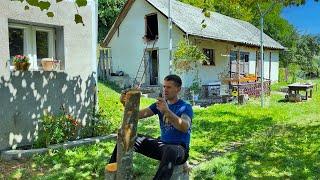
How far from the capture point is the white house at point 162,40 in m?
23.0

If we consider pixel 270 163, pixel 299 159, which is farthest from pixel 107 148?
pixel 299 159

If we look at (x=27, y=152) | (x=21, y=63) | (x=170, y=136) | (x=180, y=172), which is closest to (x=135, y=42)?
(x=21, y=63)

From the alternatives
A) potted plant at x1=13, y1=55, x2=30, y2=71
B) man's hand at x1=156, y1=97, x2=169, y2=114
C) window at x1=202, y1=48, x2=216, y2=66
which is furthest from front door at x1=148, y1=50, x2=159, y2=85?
man's hand at x1=156, y1=97, x2=169, y2=114

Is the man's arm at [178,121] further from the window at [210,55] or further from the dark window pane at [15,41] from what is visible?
the window at [210,55]

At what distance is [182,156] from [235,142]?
5043 millimetres

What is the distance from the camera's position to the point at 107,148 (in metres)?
8.15

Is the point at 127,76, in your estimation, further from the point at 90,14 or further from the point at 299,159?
the point at 299,159

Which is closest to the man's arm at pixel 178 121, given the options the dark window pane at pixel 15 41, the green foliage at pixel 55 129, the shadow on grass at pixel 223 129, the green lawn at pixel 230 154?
the green lawn at pixel 230 154

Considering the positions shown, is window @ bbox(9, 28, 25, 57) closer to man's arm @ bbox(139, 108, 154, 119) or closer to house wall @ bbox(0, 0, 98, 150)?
house wall @ bbox(0, 0, 98, 150)

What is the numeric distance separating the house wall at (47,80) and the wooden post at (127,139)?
4.51 m

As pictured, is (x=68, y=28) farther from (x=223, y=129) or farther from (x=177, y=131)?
(x=177, y=131)

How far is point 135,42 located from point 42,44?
16171mm

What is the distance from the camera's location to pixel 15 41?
858cm

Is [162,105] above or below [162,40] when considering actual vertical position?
below
